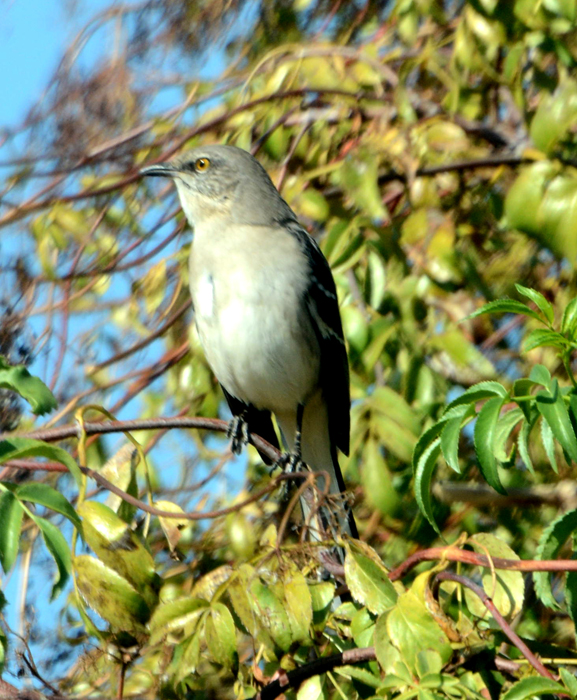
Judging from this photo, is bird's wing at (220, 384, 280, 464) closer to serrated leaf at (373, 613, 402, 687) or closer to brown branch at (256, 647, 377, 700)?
brown branch at (256, 647, 377, 700)

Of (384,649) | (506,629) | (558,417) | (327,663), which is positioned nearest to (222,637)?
(327,663)

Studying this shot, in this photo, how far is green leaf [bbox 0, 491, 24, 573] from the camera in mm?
1851

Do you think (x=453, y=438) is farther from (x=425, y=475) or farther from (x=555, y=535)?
(x=555, y=535)

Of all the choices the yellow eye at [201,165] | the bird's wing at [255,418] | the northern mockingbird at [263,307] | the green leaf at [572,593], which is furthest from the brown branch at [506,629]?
the yellow eye at [201,165]

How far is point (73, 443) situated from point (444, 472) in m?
1.61

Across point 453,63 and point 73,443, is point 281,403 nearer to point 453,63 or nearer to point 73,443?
point 73,443

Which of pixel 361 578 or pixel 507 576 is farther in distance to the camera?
pixel 507 576

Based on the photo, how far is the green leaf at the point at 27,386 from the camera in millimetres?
2109

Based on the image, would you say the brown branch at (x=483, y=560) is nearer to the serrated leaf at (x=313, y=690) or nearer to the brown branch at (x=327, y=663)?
the brown branch at (x=327, y=663)

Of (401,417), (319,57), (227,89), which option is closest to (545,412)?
(401,417)

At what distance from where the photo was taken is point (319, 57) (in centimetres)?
439

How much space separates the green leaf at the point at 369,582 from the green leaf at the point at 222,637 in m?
0.25

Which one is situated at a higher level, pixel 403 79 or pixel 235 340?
A: pixel 403 79

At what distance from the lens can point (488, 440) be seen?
1862mm
